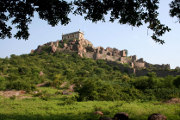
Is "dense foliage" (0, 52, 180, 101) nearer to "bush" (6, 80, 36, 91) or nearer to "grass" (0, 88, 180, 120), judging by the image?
"bush" (6, 80, 36, 91)

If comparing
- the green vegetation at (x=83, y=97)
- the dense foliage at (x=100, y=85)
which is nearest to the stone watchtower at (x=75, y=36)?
the dense foliage at (x=100, y=85)

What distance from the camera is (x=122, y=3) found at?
706 centimetres

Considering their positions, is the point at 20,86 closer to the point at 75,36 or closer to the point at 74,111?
the point at 74,111

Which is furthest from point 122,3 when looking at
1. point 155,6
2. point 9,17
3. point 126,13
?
point 9,17

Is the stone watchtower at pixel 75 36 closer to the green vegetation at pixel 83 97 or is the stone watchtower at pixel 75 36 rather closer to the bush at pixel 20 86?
the green vegetation at pixel 83 97

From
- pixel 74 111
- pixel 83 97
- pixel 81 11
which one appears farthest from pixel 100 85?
pixel 81 11

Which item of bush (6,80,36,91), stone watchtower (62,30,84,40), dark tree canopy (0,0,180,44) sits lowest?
bush (6,80,36,91)

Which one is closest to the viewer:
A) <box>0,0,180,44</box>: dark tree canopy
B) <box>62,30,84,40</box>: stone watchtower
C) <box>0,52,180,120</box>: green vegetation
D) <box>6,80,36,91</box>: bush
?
<box>0,0,180,44</box>: dark tree canopy

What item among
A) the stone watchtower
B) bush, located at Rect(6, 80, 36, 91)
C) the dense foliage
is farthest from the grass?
the stone watchtower

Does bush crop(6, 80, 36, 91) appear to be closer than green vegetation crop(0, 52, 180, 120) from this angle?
No

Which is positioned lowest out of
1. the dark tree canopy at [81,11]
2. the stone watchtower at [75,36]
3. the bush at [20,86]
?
the bush at [20,86]

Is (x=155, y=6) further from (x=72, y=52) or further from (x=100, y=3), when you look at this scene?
(x=72, y=52)

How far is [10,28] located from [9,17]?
46cm

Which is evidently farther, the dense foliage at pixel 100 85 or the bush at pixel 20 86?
the bush at pixel 20 86
